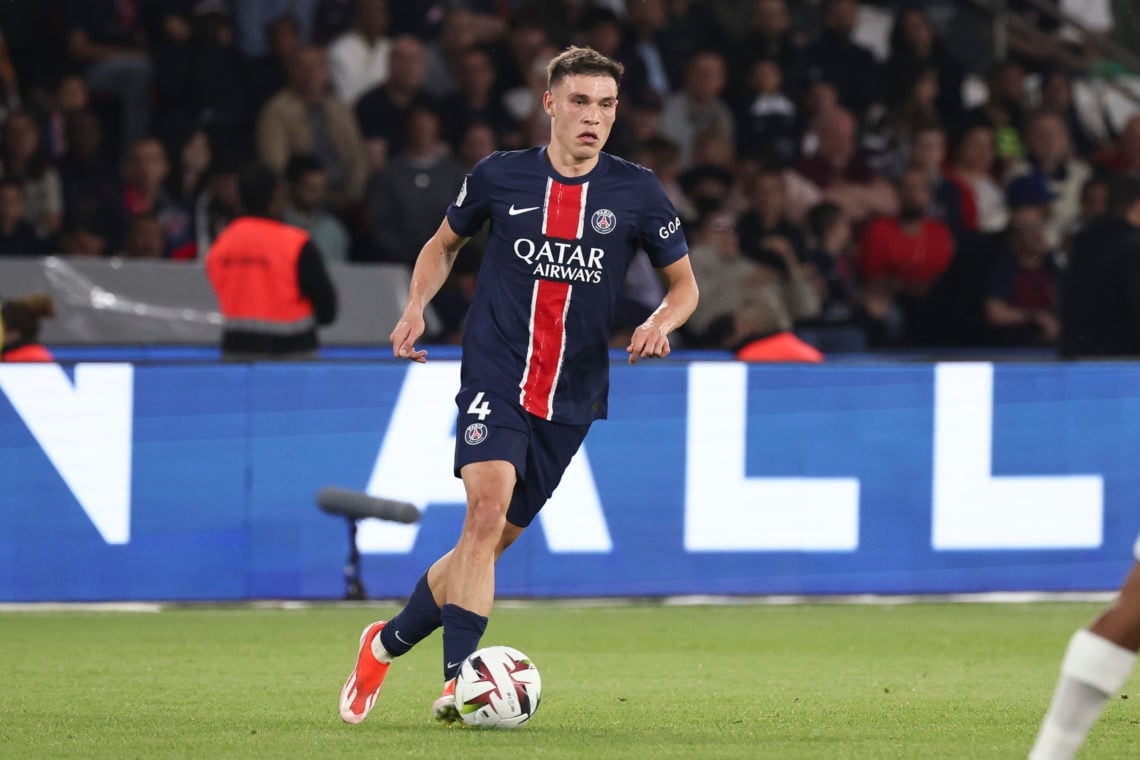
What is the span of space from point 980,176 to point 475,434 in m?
11.1

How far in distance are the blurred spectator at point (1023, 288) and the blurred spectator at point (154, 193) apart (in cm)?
611

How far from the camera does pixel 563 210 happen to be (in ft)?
21.1

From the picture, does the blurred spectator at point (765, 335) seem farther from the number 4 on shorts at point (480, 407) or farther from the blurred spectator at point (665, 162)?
the number 4 on shorts at point (480, 407)

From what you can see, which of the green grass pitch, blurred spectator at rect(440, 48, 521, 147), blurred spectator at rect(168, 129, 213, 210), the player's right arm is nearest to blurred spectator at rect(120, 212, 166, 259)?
blurred spectator at rect(168, 129, 213, 210)

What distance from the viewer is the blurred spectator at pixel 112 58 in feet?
48.7

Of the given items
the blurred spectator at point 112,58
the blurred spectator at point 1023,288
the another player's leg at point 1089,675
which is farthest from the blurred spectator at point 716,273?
the another player's leg at point 1089,675

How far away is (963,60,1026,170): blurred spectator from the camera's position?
16953 millimetres

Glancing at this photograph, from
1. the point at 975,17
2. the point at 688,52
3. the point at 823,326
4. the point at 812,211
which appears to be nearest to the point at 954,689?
the point at 823,326

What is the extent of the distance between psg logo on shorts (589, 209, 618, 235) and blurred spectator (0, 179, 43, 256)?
799cm

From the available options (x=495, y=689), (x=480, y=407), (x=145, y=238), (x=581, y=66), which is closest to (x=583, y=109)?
(x=581, y=66)

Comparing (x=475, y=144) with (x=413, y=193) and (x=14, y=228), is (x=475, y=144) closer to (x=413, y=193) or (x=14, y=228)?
(x=413, y=193)

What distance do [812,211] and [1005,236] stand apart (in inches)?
64.3

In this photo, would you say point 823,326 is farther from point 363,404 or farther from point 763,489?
point 363,404

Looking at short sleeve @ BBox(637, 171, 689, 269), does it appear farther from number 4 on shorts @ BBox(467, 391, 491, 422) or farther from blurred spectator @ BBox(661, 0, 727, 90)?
blurred spectator @ BBox(661, 0, 727, 90)
